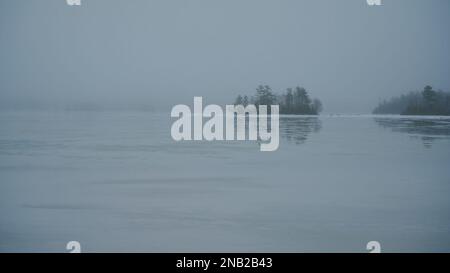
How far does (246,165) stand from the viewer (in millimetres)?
13141

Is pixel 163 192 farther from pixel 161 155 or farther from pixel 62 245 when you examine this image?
pixel 161 155

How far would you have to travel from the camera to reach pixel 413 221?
837 cm

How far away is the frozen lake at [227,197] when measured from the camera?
25.3ft

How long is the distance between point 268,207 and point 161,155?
603 cm

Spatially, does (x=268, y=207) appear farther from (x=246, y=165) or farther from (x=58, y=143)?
(x=58, y=143)

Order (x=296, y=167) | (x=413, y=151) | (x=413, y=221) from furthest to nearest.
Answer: (x=413, y=151)
(x=296, y=167)
(x=413, y=221)

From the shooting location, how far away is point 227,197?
32.3ft

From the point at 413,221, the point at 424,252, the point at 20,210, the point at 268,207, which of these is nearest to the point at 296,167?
the point at 268,207

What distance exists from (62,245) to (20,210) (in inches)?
83.5

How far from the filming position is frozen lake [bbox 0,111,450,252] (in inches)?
303
